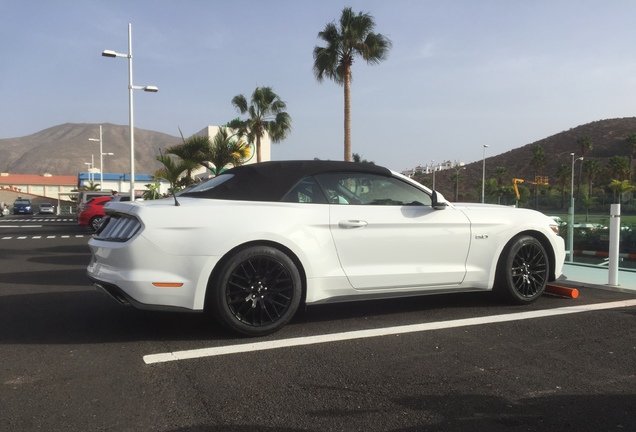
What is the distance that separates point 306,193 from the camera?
181 inches

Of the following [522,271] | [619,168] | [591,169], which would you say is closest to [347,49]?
[522,271]

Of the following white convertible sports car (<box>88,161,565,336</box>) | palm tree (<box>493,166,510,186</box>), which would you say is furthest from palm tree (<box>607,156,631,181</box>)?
white convertible sports car (<box>88,161,565,336</box>)

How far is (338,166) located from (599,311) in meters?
2.95

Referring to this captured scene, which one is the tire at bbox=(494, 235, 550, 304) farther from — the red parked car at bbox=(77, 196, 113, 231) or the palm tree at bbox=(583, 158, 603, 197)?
the palm tree at bbox=(583, 158, 603, 197)

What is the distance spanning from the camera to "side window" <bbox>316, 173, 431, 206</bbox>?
4723mm

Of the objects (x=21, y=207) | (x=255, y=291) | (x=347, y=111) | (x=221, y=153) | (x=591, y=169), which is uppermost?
(x=591, y=169)

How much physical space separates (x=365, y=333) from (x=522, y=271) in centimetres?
198

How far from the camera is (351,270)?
178 inches

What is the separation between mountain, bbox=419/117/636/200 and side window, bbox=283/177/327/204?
269ft

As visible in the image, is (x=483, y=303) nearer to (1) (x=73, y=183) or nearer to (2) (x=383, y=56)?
(2) (x=383, y=56)

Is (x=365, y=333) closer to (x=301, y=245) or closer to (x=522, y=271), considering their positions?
(x=301, y=245)

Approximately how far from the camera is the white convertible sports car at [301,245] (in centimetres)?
402

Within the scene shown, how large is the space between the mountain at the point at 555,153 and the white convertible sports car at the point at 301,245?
8106 centimetres

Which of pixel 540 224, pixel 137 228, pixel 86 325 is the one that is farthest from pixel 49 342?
pixel 540 224
